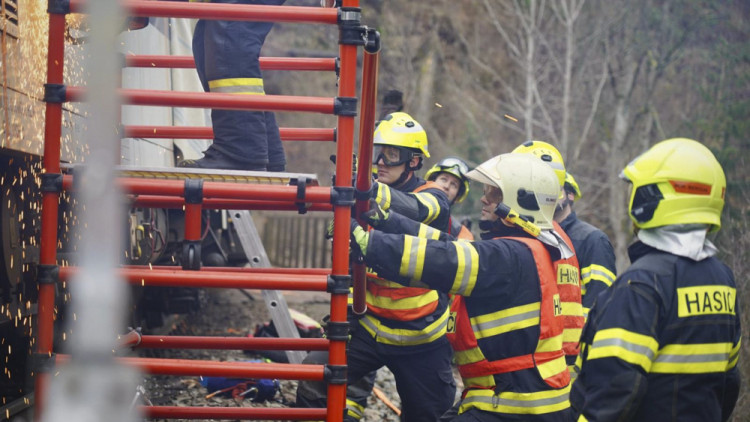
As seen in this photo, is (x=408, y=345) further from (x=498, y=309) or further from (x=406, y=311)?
(x=498, y=309)

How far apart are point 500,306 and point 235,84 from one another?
4.83ft

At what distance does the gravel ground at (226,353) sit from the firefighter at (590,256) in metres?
2.12

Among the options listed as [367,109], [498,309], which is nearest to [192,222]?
[367,109]

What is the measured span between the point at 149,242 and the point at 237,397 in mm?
1323

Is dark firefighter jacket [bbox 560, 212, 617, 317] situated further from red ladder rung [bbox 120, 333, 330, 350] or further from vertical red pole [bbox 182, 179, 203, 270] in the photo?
vertical red pole [bbox 182, 179, 203, 270]

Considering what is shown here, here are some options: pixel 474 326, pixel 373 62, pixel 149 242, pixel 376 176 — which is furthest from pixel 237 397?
pixel 373 62

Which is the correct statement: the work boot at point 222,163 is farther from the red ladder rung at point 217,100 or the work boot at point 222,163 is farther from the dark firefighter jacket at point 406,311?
the dark firefighter jacket at point 406,311

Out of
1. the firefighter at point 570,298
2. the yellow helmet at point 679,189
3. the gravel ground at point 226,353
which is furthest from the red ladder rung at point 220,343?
the gravel ground at point 226,353

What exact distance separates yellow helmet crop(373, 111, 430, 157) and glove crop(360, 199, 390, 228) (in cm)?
128

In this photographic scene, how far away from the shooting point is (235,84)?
352cm

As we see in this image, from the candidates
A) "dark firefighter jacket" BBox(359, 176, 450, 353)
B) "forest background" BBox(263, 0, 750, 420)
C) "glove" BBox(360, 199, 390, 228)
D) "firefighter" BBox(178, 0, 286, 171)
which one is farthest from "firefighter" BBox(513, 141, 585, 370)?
"forest background" BBox(263, 0, 750, 420)

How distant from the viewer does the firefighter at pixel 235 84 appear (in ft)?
11.6

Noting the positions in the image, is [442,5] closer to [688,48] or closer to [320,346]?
[688,48]

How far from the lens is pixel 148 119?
5742 mm
